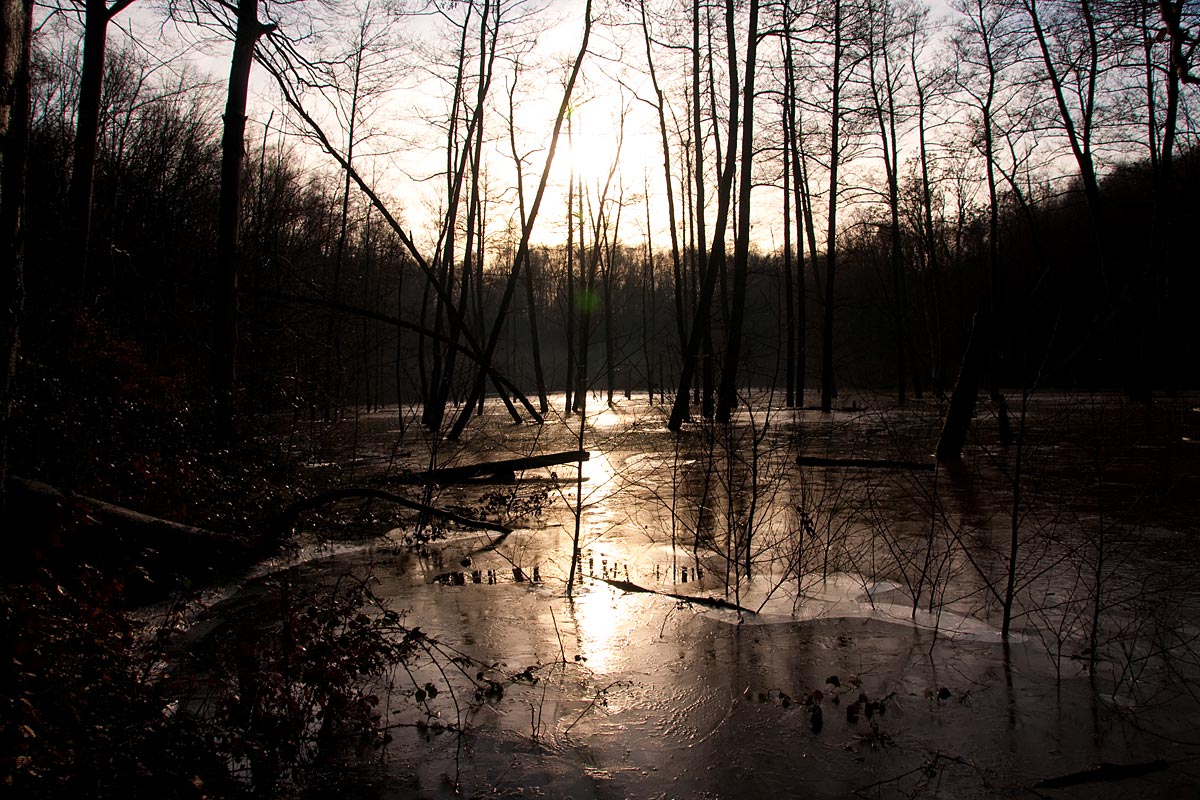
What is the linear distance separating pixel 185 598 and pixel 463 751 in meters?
1.81

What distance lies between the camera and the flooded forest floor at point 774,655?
2928mm

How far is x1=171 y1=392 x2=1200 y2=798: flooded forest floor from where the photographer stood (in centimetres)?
293

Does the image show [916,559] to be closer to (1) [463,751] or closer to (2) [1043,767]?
(2) [1043,767]

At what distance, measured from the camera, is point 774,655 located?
407 cm

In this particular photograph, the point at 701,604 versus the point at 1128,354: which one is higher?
the point at 1128,354

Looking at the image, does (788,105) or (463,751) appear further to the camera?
(788,105)

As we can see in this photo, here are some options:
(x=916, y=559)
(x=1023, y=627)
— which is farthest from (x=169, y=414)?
(x=1023, y=627)

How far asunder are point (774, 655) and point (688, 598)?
1.01 m

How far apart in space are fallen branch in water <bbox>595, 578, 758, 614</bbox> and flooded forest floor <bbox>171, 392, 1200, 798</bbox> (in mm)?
21

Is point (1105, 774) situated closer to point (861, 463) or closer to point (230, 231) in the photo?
point (861, 463)

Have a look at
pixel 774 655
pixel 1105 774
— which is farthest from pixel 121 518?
pixel 1105 774

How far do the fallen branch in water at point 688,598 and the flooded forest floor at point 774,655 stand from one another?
21 millimetres

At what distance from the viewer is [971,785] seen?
2.77 meters

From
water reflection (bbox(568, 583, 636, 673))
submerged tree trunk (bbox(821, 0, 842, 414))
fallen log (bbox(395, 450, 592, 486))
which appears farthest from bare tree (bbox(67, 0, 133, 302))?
submerged tree trunk (bbox(821, 0, 842, 414))
